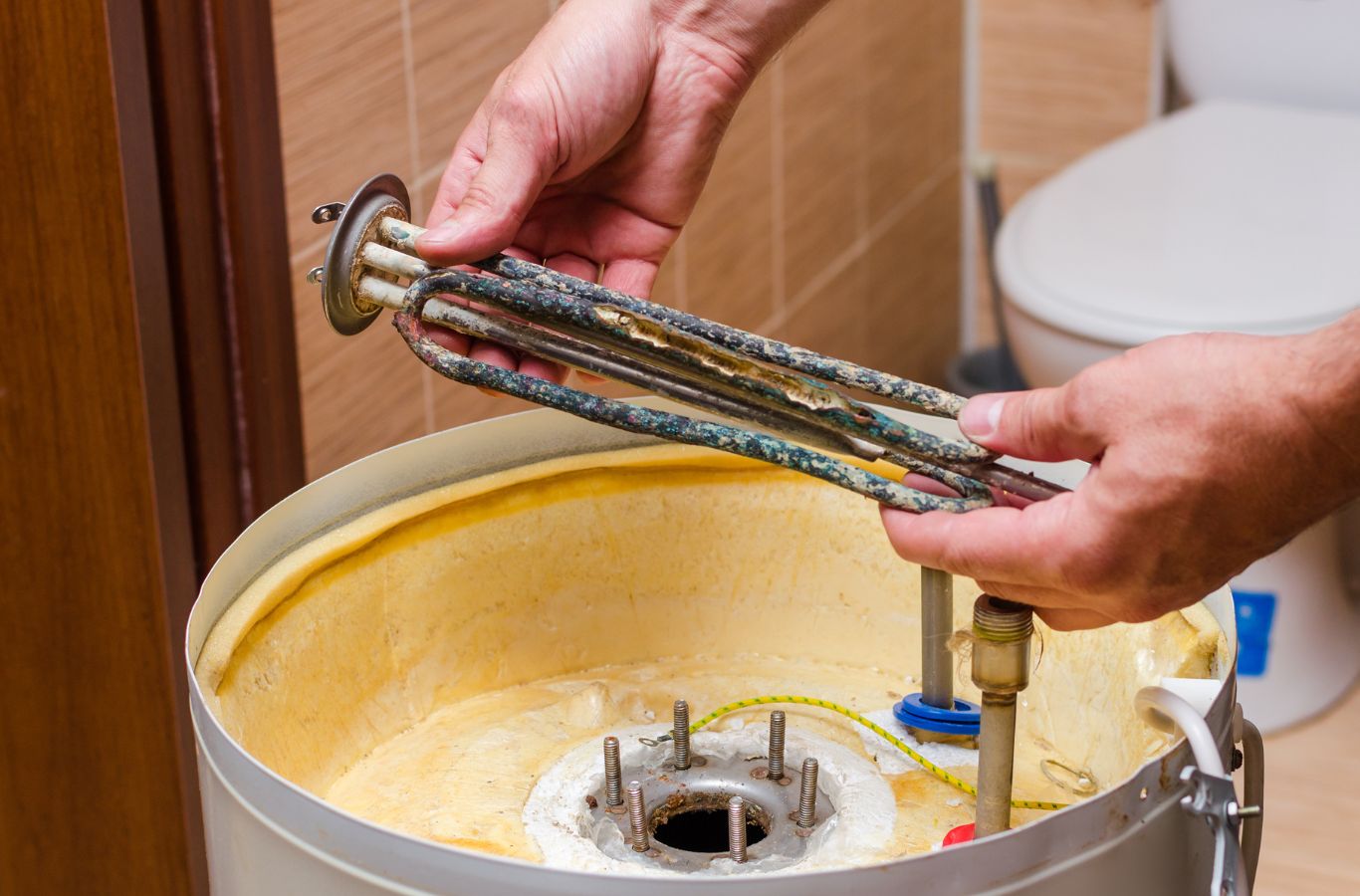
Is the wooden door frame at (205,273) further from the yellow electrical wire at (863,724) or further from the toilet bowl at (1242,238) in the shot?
the toilet bowl at (1242,238)

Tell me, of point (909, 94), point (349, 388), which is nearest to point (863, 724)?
point (349, 388)

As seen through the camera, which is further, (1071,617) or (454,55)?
(454,55)

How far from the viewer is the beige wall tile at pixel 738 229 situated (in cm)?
144

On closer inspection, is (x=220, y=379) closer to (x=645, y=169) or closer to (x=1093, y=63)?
(x=645, y=169)

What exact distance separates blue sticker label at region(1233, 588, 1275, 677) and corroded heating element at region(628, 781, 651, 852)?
0.94m

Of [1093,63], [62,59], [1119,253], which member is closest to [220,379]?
[62,59]

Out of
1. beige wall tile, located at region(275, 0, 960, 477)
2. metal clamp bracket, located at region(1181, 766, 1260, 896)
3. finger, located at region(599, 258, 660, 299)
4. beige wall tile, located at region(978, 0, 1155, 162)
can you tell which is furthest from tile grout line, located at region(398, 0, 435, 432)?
beige wall tile, located at region(978, 0, 1155, 162)

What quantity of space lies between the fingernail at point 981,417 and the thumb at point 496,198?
212mm

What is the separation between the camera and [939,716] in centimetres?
74

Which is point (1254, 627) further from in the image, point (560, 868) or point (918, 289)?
point (560, 868)

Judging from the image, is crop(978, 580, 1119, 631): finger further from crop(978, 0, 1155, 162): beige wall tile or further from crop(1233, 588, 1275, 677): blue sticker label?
crop(978, 0, 1155, 162): beige wall tile

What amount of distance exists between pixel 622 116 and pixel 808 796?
355 mm

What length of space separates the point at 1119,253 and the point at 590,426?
0.72 metres

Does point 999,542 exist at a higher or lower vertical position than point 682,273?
higher
